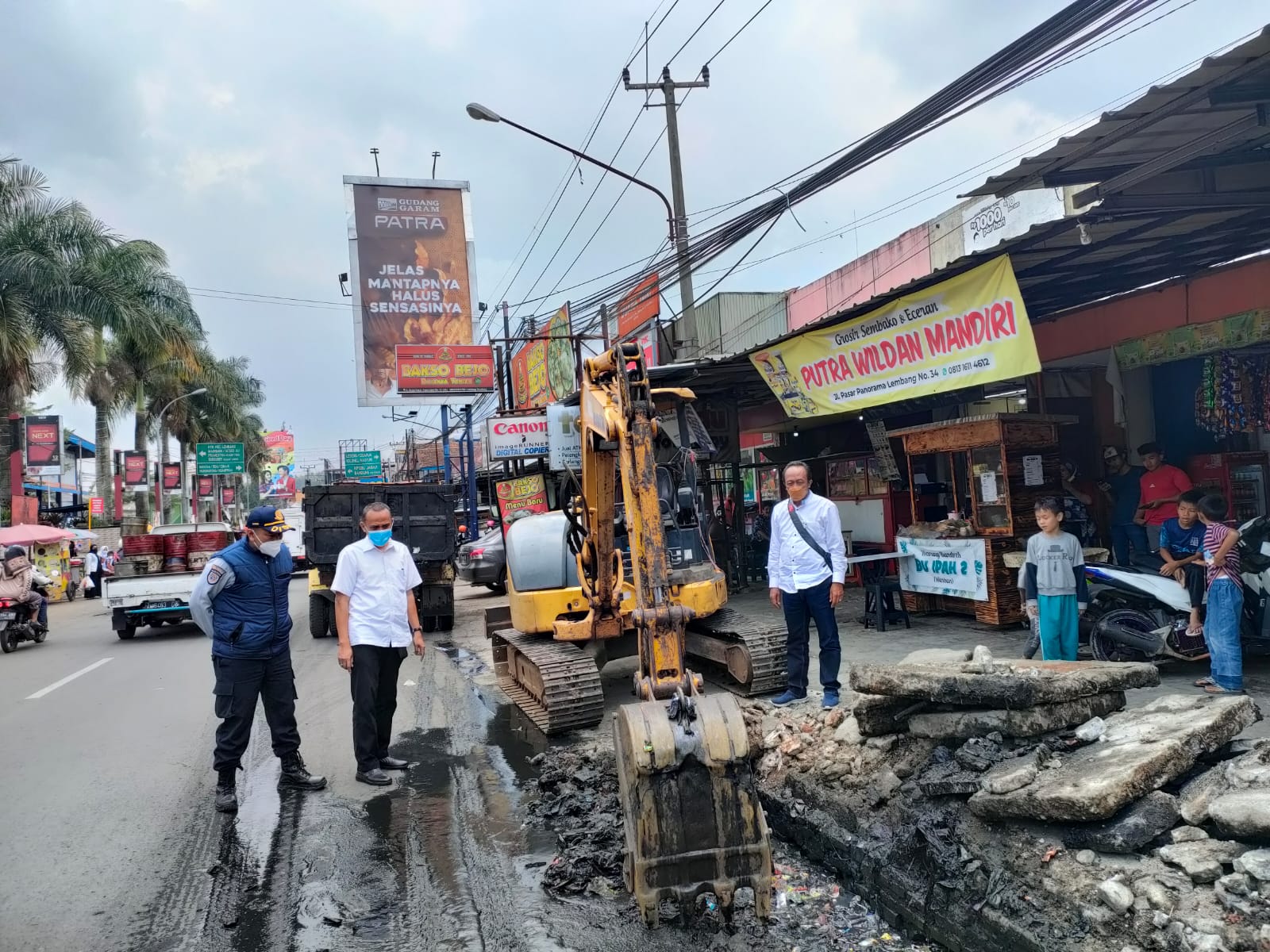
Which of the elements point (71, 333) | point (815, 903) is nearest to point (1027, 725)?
point (815, 903)

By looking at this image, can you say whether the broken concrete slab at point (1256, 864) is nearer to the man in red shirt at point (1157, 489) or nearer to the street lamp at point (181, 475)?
the man in red shirt at point (1157, 489)

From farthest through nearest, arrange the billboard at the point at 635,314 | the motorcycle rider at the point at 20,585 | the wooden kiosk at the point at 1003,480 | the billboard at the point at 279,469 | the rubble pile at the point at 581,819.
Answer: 1. the billboard at the point at 279,469
2. the billboard at the point at 635,314
3. the motorcycle rider at the point at 20,585
4. the wooden kiosk at the point at 1003,480
5. the rubble pile at the point at 581,819

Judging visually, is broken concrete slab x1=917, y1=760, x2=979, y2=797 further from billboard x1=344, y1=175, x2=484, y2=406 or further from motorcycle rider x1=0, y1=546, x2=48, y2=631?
billboard x1=344, y1=175, x2=484, y2=406

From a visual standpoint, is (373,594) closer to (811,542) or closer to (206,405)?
(811,542)

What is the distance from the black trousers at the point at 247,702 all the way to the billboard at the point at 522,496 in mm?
15667

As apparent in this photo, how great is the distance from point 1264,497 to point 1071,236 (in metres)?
4.37

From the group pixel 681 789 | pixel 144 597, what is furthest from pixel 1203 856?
pixel 144 597

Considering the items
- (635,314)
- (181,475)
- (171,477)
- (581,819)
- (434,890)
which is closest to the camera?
(434,890)

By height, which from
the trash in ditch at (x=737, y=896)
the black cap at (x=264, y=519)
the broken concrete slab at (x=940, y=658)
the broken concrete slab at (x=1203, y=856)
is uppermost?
the black cap at (x=264, y=519)

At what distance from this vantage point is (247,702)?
5457 mm

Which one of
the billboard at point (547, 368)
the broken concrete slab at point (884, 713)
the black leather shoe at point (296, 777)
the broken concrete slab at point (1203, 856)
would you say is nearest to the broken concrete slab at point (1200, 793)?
the broken concrete slab at point (1203, 856)

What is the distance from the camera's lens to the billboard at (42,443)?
25719mm

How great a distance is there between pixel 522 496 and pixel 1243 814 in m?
20.0

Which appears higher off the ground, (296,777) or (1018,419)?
(1018,419)
